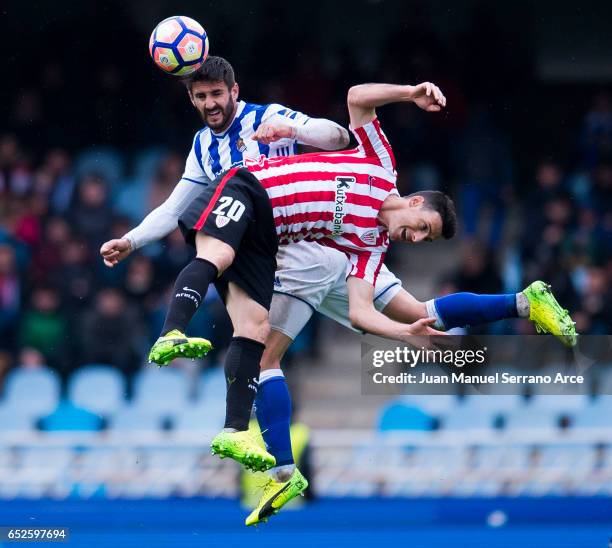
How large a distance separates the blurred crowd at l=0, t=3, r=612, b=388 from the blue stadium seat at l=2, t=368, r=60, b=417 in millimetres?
187

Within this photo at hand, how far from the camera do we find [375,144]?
667 centimetres

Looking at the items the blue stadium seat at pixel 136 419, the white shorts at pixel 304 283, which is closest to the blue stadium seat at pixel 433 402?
the blue stadium seat at pixel 136 419

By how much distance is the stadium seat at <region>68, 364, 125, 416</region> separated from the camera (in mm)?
11227

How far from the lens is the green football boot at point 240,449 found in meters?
6.14

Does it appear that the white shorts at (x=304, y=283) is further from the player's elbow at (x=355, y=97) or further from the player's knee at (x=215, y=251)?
the player's elbow at (x=355, y=97)

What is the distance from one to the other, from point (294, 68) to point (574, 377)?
379cm

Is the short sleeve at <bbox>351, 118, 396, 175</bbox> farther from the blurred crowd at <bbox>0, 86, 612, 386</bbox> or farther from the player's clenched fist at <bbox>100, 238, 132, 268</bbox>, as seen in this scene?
the blurred crowd at <bbox>0, 86, 612, 386</bbox>

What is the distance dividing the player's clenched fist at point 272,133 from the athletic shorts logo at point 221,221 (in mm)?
455

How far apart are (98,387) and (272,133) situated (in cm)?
534

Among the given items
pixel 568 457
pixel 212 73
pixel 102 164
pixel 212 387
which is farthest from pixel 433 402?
pixel 212 73

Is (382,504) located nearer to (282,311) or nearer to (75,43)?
(282,311)

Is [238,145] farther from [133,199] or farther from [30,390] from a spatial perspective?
[133,199]

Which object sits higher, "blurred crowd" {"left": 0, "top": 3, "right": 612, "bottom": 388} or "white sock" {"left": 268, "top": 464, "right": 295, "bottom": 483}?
"blurred crowd" {"left": 0, "top": 3, "right": 612, "bottom": 388}

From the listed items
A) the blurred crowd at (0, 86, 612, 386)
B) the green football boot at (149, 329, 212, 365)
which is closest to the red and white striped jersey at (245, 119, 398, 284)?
the green football boot at (149, 329, 212, 365)
